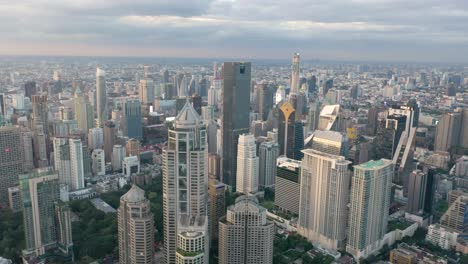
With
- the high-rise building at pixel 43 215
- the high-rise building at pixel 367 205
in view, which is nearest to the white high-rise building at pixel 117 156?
the high-rise building at pixel 43 215

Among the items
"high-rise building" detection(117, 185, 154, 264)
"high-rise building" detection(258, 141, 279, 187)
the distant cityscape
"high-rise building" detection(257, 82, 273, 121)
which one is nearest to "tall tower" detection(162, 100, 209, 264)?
the distant cityscape

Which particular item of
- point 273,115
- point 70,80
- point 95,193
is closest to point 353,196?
point 95,193

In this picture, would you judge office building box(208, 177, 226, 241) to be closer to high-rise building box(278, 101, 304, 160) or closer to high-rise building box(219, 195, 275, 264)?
high-rise building box(219, 195, 275, 264)

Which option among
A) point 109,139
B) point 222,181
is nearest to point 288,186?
point 222,181

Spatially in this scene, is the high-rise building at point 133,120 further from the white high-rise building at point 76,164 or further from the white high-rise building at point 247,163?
the white high-rise building at point 247,163

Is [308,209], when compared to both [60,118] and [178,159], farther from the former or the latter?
[60,118]
